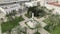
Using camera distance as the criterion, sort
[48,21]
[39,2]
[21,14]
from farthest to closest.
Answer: [39,2] < [21,14] < [48,21]

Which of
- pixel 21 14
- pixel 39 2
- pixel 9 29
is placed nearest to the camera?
pixel 9 29

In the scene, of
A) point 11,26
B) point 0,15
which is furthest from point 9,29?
point 0,15

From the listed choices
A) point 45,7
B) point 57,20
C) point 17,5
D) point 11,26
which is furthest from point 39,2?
point 11,26

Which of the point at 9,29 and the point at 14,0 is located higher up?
the point at 14,0

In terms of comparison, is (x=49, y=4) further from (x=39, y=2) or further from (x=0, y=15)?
(x=0, y=15)

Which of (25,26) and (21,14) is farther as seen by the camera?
(21,14)

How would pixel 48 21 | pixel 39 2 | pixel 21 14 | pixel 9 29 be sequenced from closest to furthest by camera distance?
pixel 9 29 → pixel 48 21 → pixel 21 14 → pixel 39 2

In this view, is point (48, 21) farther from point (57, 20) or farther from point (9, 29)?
point (9, 29)

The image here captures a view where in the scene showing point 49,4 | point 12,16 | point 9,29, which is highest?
point 49,4

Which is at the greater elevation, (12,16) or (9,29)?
(12,16)
